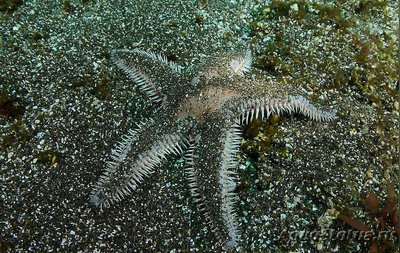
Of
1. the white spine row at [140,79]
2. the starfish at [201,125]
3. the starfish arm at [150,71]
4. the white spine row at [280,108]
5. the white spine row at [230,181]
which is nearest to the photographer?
the white spine row at [230,181]

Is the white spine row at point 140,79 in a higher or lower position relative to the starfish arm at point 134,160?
higher

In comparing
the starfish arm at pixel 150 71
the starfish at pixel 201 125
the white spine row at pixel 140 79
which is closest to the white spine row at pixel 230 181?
the starfish at pixel 201 125

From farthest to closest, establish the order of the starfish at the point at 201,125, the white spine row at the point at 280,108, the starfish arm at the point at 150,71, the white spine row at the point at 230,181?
the starfish arm at the point at 150,71 → the white spine row at the point at 280,108 → the starfish at the point at 201,125 → the white spine row at the point at 230,181

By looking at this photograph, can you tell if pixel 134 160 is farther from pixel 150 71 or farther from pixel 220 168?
pixel 150 71

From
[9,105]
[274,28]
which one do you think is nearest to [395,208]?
[274,28]

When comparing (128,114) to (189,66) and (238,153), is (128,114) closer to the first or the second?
(189,66)

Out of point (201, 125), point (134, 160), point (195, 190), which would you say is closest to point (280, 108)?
point (201, 125)

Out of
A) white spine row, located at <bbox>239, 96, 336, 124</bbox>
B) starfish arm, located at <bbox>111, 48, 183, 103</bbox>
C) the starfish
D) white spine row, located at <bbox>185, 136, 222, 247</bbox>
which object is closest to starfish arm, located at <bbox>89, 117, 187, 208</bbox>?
the starfish

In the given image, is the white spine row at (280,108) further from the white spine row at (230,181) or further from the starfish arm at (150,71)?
the starfish arm at (150,71)
